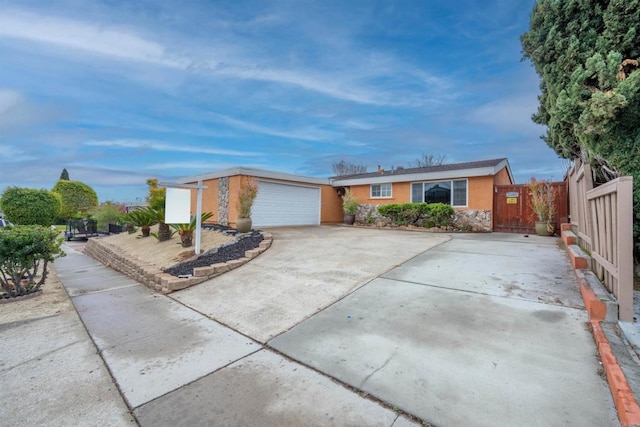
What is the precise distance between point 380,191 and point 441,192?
329 cm

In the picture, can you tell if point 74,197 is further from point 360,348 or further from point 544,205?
point 544,205

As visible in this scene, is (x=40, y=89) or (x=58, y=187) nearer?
(x=40, y=89)

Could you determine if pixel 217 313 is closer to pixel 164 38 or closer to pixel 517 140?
pixel 164 38

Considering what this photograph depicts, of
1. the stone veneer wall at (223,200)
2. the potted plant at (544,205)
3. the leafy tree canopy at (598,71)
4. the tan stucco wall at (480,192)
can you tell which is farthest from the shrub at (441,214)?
the stone veneer wall at (223,200)

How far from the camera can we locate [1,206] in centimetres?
1415

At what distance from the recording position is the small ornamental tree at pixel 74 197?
25453 millimetres

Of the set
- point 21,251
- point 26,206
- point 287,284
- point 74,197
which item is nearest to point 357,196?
point 287,284

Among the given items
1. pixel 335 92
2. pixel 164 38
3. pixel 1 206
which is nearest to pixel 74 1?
pixel 164 38

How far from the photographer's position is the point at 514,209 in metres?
11.6

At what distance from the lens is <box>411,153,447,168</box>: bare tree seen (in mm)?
32469

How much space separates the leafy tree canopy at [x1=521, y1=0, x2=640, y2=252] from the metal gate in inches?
255

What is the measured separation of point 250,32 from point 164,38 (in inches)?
102

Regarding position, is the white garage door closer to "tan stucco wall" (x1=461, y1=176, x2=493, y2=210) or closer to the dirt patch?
the dirt patch

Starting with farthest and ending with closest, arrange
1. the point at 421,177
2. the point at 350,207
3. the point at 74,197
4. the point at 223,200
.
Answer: the point at 74,197, the point at 350,207, the point at 421,177, the point at 223,200
